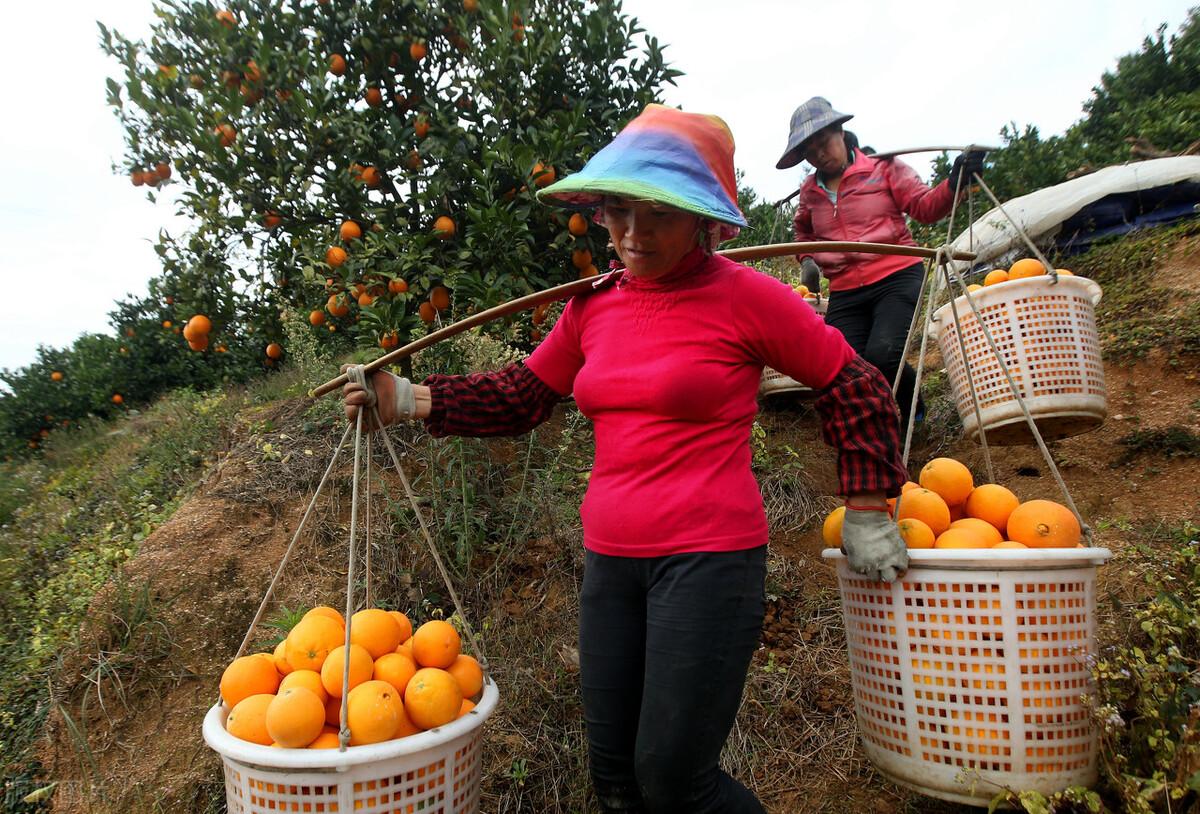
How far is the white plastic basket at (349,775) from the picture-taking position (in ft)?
4.91

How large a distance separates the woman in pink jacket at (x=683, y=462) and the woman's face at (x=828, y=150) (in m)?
1.89

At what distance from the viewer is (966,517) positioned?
2051mm

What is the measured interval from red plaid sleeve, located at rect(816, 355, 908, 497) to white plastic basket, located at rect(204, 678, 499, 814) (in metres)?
0.98

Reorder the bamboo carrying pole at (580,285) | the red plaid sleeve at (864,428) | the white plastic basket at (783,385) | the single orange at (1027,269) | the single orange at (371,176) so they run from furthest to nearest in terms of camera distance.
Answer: the white plastic basket at (783,385) < the single orange at (371,176) < the single orange at (1027,269) < the bamboo carrying pole at (580,285) < the red plaid sleeve at (864,428)

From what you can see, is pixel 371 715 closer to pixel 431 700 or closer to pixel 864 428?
pixel 431 700

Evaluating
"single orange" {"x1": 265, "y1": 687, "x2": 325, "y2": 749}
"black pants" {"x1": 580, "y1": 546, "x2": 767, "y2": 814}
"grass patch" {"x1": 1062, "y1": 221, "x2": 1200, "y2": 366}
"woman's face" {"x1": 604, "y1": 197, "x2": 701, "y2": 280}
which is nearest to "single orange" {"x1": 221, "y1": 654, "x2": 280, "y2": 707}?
"single orange" {"x1": 265, "y1": 687, "x2": 325, "y2": 749}

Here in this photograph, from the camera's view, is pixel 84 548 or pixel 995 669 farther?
pixel 84 548

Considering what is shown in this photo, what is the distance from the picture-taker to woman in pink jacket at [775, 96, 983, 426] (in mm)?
3229

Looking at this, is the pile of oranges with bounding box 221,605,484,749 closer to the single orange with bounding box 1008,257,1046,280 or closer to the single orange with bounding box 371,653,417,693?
the single orange with bounding box 371,653,417,693

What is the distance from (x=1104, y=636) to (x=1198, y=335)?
2.52 metres

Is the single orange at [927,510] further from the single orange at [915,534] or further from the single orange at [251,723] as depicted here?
the single orange at [251,723]

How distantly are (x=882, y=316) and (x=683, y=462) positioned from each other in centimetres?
209

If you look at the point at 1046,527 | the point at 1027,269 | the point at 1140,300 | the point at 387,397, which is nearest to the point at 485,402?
the point at 387,397

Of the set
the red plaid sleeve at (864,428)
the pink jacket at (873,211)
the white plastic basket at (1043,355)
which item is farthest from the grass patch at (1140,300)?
the red plaid sleeve at (864,428)
